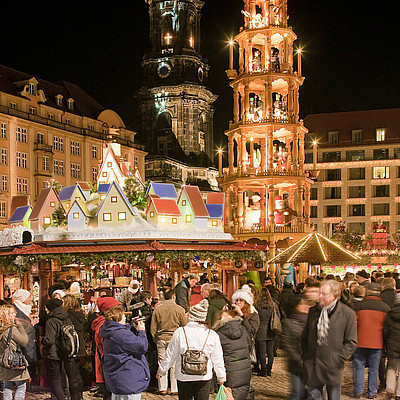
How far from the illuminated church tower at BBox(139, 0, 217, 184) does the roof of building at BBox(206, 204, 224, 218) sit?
56920 mm

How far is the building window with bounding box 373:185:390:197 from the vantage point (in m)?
72.0

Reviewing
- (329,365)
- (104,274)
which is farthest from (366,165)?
(329,365)

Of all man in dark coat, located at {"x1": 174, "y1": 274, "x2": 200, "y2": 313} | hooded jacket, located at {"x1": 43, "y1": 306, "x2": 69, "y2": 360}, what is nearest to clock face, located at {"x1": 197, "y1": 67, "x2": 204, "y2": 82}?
man in dark coat, located at {"x1": 174, "y1": 274, "x2": 200, "y2": 313}

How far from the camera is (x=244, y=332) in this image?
827cm

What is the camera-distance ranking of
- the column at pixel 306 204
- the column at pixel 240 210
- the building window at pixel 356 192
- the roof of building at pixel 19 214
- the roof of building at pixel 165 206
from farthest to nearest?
the building window at pixel 356 192, the column at pixel 306 204, the column at pixel 240 210, the roof of building at pixel 19 214, the roof of building at pixel 165 206

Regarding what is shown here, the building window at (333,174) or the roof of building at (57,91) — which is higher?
the roof of building at (57,91)

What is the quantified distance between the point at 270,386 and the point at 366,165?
62.5 m

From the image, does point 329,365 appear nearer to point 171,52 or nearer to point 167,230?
point 167,230

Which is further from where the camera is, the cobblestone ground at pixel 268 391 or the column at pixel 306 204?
the column at pixel 306 204

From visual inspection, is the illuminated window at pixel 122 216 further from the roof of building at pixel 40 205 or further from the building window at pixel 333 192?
the building window at pixel 333 192

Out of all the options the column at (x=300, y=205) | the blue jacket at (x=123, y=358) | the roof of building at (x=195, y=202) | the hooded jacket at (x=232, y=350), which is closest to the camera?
the blue jacket at (x=123, y=358)

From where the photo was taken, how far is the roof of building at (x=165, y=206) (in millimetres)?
19395

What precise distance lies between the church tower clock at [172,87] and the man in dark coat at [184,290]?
64.7m

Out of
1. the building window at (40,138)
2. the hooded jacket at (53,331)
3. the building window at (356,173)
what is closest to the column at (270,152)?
the hooded jacket at (53,331)
